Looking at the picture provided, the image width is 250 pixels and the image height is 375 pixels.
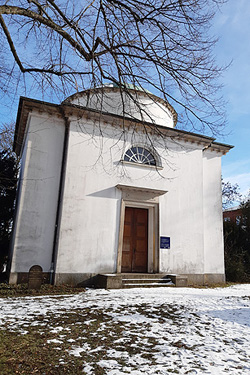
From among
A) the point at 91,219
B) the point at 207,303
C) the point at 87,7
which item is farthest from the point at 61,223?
the point at 87,7

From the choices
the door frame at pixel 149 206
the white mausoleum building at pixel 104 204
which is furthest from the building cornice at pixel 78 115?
the door frame at pixel 149 206

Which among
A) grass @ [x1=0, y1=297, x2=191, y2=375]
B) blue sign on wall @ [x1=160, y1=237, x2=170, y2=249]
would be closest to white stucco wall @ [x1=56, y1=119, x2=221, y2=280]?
blue sign on wall @ [x1=160, y1=237, x2=170, y2=249]

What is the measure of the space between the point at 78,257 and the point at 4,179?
4931 millimetres

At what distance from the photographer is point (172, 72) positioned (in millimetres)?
4848

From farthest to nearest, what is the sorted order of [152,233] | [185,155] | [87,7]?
[185,155] → [152,233] → [87,7]

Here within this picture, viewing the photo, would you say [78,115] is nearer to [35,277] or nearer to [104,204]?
[104,204]

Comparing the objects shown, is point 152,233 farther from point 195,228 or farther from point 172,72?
point 172,72

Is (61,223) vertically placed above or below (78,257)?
above

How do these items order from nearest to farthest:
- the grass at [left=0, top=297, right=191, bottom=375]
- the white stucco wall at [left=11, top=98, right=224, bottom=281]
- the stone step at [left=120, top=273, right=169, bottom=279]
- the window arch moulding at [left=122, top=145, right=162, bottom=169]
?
the grass at [left=0, top=297, right=191, bottom=375], the white stucco wall at [left=11, top=98, right=224, bottom=281], the stone step at [left=120, top=273, right=169, bottom=279], the window arch moulding at [left=122, top=145, right=162, bottom=169]

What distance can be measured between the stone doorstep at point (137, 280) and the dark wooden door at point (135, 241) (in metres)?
0.95

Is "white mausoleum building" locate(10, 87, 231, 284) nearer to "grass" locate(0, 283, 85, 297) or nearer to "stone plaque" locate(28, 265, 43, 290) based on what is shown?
"grass" locate(0, 283, 85, 297)

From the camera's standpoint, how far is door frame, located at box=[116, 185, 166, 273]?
34.3 ft

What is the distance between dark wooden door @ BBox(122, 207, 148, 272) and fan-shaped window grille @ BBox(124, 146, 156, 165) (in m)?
2.01

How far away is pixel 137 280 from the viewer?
9.43 m
